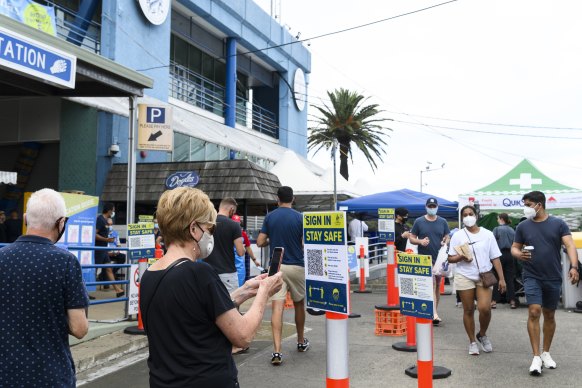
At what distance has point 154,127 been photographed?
46.1 feet

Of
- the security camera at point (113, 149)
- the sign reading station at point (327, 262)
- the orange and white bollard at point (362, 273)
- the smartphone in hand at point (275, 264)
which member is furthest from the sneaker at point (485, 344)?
the security camera at point (113, 149)

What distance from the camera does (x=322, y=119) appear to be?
1505 inches

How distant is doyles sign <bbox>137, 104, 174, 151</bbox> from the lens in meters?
13.7

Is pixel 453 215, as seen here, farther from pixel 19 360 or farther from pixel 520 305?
pixel 19 360

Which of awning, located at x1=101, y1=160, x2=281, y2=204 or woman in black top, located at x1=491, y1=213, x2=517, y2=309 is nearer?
woman in black top, located at x1=491, y1=213, x2=517, y2=309

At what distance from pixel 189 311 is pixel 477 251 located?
17.9 ft

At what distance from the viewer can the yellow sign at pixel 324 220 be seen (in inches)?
148

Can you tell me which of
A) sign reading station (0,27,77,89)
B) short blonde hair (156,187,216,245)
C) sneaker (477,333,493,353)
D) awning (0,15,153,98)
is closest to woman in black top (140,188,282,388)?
short blonde hair (156,187,216,245)

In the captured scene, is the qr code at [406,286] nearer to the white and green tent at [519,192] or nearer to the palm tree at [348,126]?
the white and green tent at [519,192]

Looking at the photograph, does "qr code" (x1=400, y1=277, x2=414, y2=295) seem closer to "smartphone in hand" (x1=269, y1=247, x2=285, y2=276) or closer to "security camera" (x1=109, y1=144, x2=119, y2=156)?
"smartphone in hand" (x1=269, y1=247, x2=285, y2=276)

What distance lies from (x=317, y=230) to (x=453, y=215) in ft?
68.9

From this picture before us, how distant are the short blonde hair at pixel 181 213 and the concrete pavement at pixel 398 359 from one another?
3.80 m

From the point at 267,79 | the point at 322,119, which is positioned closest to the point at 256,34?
the point at 267,79

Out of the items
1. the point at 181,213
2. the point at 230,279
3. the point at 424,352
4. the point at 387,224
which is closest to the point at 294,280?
the point at 230,279
